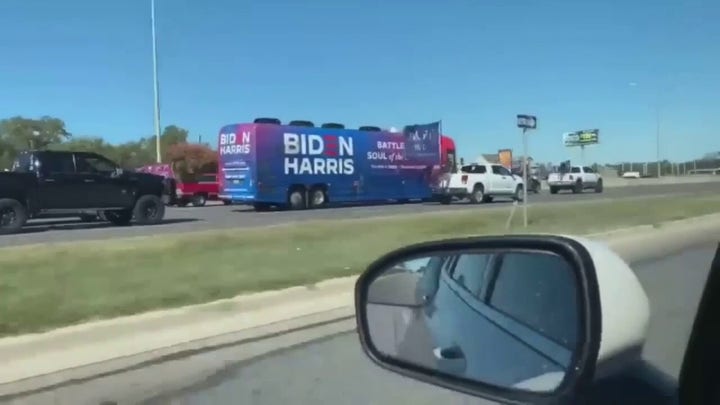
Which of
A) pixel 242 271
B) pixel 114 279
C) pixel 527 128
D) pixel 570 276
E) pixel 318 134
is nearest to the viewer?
pixel 570 276

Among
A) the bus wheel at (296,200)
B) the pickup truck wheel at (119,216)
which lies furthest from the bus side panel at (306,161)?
the pickup truck wheel at (119,216)

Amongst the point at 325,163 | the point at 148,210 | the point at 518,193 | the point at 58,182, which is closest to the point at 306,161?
the point at 325,163

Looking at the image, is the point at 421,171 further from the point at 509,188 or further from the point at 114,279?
the point at 114,279

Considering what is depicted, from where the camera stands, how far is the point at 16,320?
28.3 feet

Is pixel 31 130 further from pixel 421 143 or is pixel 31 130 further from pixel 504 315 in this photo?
pixel 504 315

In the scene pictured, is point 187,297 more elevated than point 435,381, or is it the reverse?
point 435,381

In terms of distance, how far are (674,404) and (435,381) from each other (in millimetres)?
919

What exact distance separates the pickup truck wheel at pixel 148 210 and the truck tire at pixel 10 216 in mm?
4144

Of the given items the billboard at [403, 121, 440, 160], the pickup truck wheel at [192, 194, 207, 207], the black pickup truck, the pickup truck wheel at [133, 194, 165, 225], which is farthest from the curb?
the pickup truck wheel at [192, 194, 207, 207]

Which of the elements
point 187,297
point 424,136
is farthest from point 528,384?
point 424,136

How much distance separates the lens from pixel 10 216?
22750mm

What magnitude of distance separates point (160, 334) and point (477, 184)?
3437cm

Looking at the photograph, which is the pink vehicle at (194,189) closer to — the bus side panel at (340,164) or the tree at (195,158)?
the bus side panel at (340,164)

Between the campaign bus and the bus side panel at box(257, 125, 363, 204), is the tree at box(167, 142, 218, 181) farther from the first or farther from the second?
the bus side panel at box(257, 125, 363, 204)
